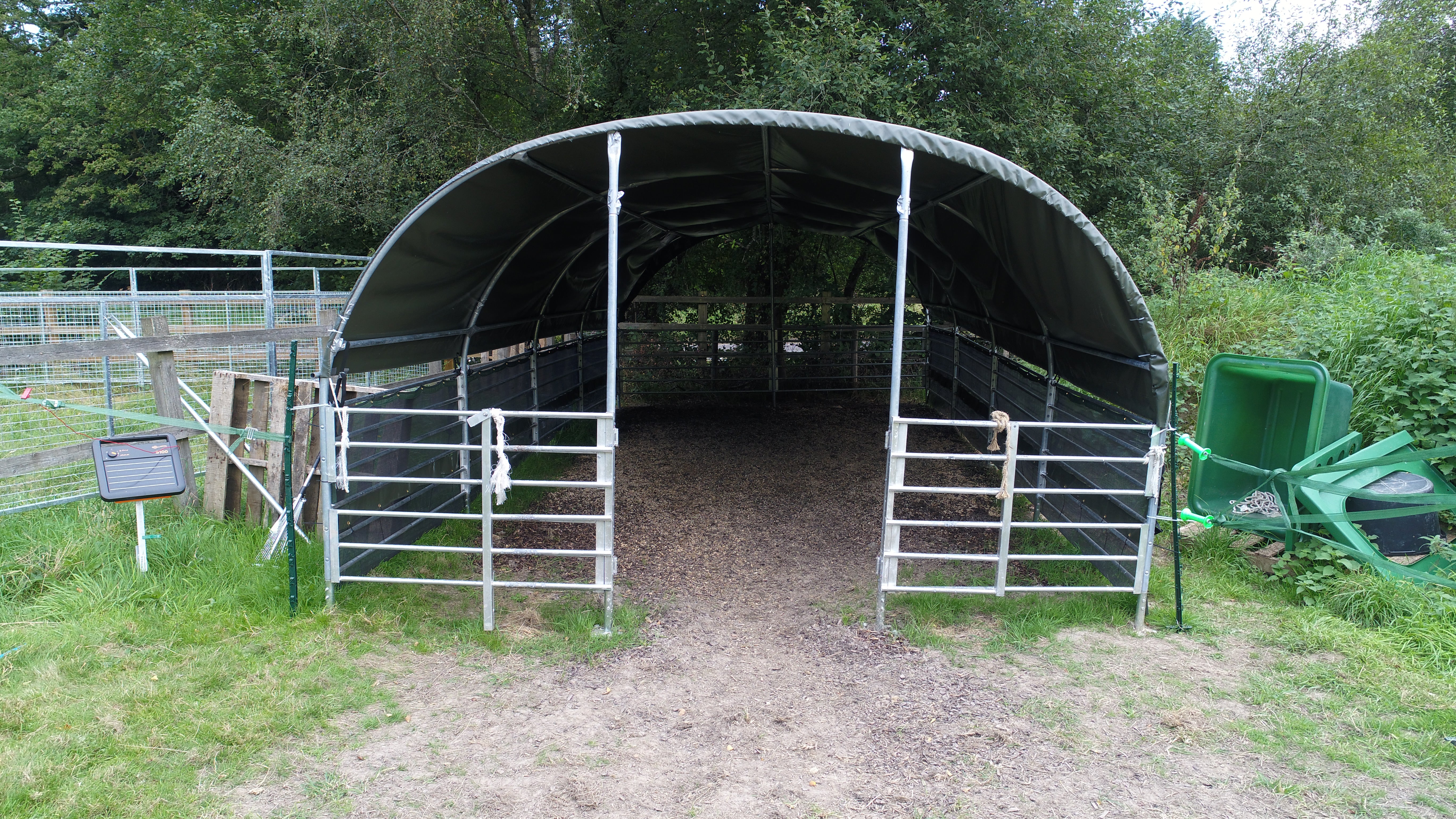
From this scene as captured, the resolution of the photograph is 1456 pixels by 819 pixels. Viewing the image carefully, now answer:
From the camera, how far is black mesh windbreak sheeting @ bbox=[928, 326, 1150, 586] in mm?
4816

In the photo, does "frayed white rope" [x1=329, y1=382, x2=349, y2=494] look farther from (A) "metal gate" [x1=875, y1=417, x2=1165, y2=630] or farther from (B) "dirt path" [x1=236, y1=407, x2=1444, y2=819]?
(A) "metal gate" [x1=875, y1=417, x2=1165, y2=630]

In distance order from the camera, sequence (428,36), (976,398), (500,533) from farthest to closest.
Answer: (428,36) → (976,398) → (500,533)

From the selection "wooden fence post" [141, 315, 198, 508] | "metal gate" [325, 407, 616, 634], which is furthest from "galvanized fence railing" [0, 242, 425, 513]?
"metal gate" [325, 407, 616, 634]

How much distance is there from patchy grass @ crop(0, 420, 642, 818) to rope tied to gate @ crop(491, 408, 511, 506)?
32.7 inches

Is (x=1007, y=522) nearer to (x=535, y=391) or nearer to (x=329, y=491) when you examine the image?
(x=329, y=491)

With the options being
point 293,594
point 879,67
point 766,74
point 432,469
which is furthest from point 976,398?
point 293,594

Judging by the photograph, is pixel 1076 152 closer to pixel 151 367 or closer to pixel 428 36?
pixel 428 36

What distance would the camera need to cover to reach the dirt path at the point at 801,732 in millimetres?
3113

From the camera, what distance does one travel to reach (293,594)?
4.43 metres

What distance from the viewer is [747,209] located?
27.9 feet

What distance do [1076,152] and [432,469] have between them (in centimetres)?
931

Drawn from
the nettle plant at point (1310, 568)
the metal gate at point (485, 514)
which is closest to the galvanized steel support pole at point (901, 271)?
the metal gate at point (485, 514)

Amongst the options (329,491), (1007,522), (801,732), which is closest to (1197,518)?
(1007,522)

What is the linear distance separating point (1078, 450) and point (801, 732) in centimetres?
306
